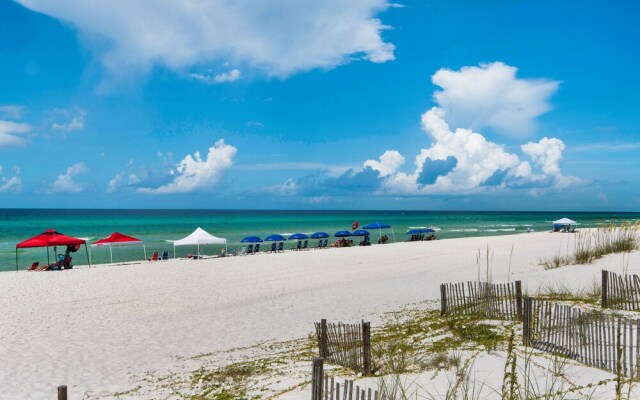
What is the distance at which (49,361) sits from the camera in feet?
32.5

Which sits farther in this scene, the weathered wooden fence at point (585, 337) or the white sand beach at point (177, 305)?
the white sand beach at point (177, 305)

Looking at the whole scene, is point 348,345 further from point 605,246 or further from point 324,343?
point 605,246

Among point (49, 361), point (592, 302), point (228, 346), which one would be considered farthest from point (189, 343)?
point (592, 302)

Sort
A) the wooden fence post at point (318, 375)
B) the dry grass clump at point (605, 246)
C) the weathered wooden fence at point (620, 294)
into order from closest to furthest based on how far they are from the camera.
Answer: the wooden fence post at point (318, 375), the weathered wooden fence at point (620, 294), the dry grass clump at point (605, 246)

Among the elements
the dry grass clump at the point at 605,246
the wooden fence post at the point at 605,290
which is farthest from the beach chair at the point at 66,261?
the wooden fence post at the point at 605,290

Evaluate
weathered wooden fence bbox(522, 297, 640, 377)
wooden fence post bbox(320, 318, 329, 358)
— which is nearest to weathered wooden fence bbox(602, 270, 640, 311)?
weathered wooden fence bbox(522, 297, 640, 377)

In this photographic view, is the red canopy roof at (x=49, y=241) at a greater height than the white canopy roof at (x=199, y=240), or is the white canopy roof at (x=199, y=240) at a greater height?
the red canopy roof at (x=49, y=241)

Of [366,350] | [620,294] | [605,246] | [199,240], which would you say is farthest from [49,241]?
[605,246]

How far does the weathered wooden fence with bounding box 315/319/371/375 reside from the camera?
7.56 metres

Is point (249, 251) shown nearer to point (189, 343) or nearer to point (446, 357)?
point (189, 343)

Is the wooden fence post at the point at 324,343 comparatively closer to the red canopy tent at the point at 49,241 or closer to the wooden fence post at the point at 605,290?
the wooden fence post at the point at 605,290

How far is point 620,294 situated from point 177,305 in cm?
1226

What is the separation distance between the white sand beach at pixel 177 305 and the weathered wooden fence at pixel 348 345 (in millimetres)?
3184

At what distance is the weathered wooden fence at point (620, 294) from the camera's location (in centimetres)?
1140
